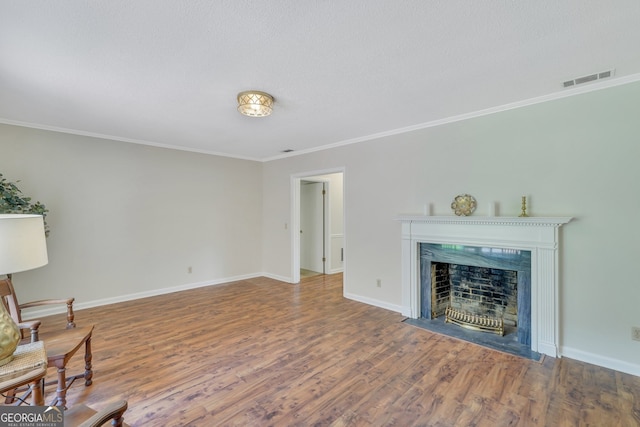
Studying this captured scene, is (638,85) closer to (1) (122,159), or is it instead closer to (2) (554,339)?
(2) (554,339)

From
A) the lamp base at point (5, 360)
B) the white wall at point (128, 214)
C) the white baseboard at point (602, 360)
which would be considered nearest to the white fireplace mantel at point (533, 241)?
the white baseboard at point (602, 360)

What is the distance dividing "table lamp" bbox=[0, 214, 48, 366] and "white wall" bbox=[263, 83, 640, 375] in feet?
11.5

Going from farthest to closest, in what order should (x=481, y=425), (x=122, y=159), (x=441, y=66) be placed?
(x=122, y=159) < (x=441, y=66) < (x=481, y=425)

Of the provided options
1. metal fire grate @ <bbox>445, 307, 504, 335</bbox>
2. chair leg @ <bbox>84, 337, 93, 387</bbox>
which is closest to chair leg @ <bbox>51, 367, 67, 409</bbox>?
chair leg @ <bbox>84, 337, 93, 387</bbox>

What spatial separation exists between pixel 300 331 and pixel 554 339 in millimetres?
2519

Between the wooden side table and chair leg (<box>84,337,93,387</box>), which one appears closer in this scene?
the wooden side table

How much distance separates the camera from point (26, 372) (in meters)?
1.35

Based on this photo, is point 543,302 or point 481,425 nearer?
point 481,425

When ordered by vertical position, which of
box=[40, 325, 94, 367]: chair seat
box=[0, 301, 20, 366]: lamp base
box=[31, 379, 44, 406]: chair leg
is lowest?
box=[40, 325, 94, 367]: chair seat

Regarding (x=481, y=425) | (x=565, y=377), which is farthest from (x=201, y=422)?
(x=565, y=377)

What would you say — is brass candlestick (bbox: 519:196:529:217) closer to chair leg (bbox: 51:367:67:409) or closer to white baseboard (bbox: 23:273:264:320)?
chair leg (bbox: 51:367:67:409)

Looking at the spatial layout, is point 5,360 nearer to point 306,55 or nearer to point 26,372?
point 26,372

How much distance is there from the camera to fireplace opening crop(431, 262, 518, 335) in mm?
3211

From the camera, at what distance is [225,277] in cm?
550
